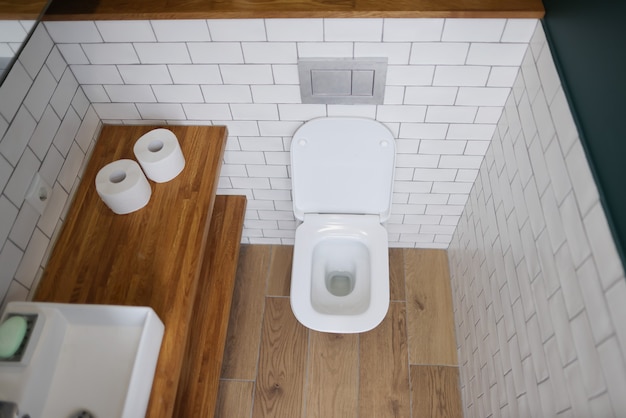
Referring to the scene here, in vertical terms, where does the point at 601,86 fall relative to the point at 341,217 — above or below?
below

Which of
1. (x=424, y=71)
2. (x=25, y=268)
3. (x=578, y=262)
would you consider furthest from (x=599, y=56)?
(x=25, y=268)

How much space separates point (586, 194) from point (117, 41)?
1.36 meters

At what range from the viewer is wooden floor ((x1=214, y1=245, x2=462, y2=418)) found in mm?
1976

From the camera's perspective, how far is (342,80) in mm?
1511

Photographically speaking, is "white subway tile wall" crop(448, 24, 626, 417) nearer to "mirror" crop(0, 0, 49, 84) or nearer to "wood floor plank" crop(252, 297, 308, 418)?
"wood floor plank" crop(252, 297, 308, 418)

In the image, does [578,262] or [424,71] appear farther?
[424,71]

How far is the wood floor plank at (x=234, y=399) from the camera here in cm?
197

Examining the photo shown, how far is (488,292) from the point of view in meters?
1.66

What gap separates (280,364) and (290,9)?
144 cm

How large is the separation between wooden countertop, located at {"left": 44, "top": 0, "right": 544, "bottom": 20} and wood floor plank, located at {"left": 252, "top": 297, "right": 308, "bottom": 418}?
1.32 metres

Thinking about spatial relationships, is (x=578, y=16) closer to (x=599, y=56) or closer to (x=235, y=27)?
(x=599, y=56)

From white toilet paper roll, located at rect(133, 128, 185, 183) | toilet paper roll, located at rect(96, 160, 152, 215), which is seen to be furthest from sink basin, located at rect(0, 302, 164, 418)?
white toilet paper roll, located at rect(133, 128, 185, 183)

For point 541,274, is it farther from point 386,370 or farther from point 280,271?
point 280,271

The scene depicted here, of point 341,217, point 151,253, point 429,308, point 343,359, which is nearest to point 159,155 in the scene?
point 151,253
